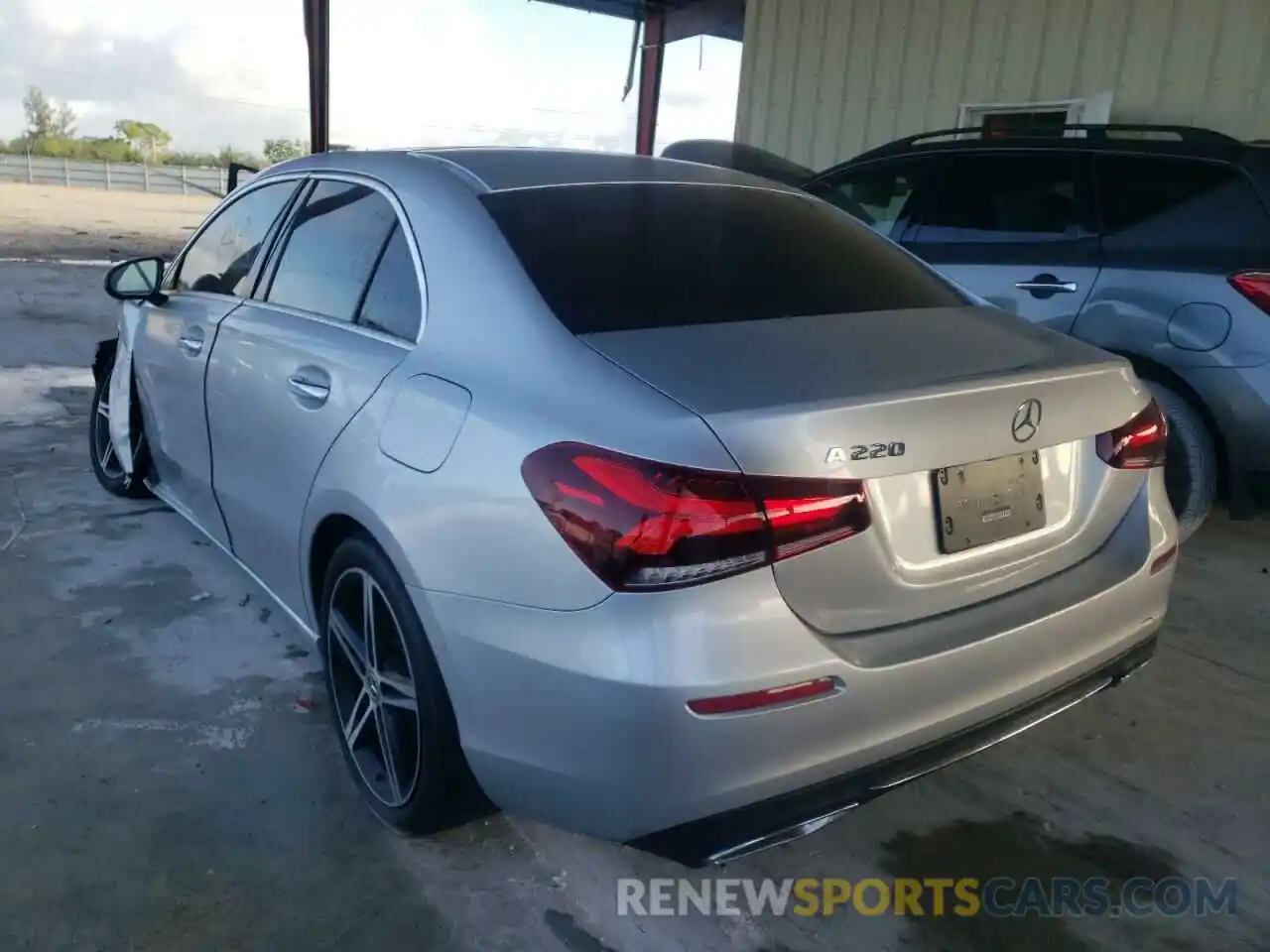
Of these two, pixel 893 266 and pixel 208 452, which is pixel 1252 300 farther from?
pixel 208 452

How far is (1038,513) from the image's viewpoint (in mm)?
2035

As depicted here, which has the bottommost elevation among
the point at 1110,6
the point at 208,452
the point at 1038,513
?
the point at 208,452

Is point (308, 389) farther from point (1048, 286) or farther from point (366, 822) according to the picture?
point (1048, 286)

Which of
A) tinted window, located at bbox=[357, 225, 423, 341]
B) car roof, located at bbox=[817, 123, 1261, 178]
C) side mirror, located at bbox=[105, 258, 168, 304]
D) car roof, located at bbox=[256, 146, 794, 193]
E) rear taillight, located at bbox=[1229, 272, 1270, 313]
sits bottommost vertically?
side mirror, located at bbox=[105, 258, 168, 304]

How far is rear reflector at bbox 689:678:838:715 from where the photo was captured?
64.5 inches

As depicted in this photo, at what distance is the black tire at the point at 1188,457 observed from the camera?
391 centimetres

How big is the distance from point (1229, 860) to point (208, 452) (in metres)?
2.96

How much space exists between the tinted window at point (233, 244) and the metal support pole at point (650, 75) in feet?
29.7

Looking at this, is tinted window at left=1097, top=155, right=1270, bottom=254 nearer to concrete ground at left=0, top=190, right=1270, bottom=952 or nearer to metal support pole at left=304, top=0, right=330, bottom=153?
concrete ground at left=0, top=190, right=1270, bottom=952

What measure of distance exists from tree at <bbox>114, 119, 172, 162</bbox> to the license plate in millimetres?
57430

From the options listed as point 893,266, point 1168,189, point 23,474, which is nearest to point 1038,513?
point 893,266

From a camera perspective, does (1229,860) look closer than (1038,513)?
No

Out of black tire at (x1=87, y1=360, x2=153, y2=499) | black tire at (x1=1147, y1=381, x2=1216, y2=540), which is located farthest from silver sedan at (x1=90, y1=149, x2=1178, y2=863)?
black tire at (x1=87, y1=360, x2=153, y2=499)

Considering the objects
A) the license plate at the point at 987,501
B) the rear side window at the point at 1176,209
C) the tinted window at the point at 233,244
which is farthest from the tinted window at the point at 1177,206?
the tinted window at the point at 233,244
